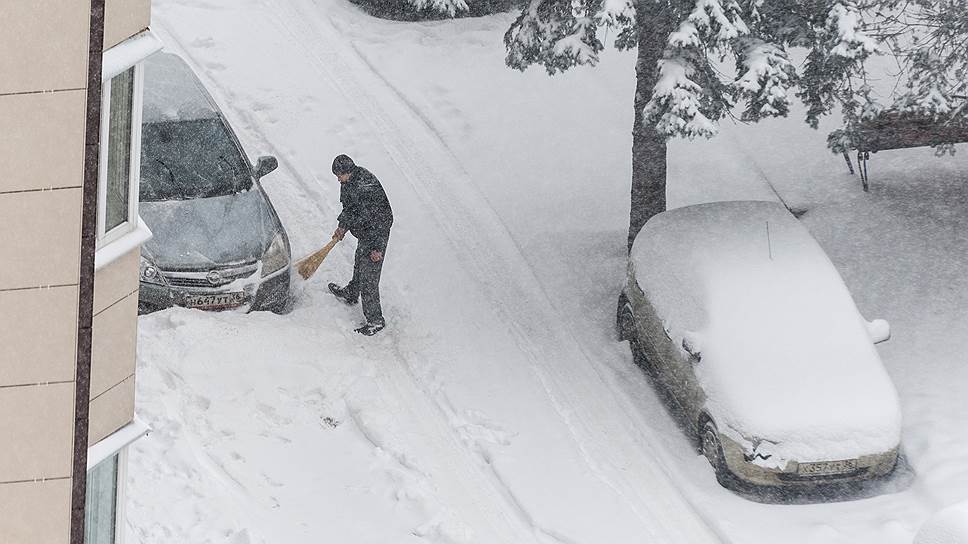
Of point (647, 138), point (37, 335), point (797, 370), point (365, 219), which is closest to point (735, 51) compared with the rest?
point (647, 138)

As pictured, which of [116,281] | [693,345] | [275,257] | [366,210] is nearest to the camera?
[116,281]

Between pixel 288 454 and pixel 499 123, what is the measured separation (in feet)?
24.3

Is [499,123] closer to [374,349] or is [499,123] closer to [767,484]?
[374,349]

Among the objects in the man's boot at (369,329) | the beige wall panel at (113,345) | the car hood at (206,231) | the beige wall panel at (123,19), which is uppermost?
the beige wall panel at (123,19)

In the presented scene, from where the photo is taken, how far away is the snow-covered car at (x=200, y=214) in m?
11.3

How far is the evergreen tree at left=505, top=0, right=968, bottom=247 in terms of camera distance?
1138cm

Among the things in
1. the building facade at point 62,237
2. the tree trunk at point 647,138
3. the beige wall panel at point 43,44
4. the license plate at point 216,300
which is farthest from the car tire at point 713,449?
the beige wall panel at point 43,44

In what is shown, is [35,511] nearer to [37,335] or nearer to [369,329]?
[37,335]

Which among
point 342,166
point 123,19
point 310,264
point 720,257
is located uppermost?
point 123,19

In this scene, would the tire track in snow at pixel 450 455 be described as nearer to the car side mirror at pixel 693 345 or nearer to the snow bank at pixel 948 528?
the car side mirror at pixel 693 345

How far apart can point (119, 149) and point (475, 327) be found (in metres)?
7.03

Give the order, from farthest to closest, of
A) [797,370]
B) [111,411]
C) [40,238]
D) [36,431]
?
[797,370] < [111,411] < [36,431] < [40,238]

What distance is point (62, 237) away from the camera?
5297 millimetres

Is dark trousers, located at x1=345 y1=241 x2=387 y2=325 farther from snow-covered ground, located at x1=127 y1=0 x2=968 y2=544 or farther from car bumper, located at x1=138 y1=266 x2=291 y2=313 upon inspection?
car bumper, located at x1=138 y1=266 x2=291 y2=313
